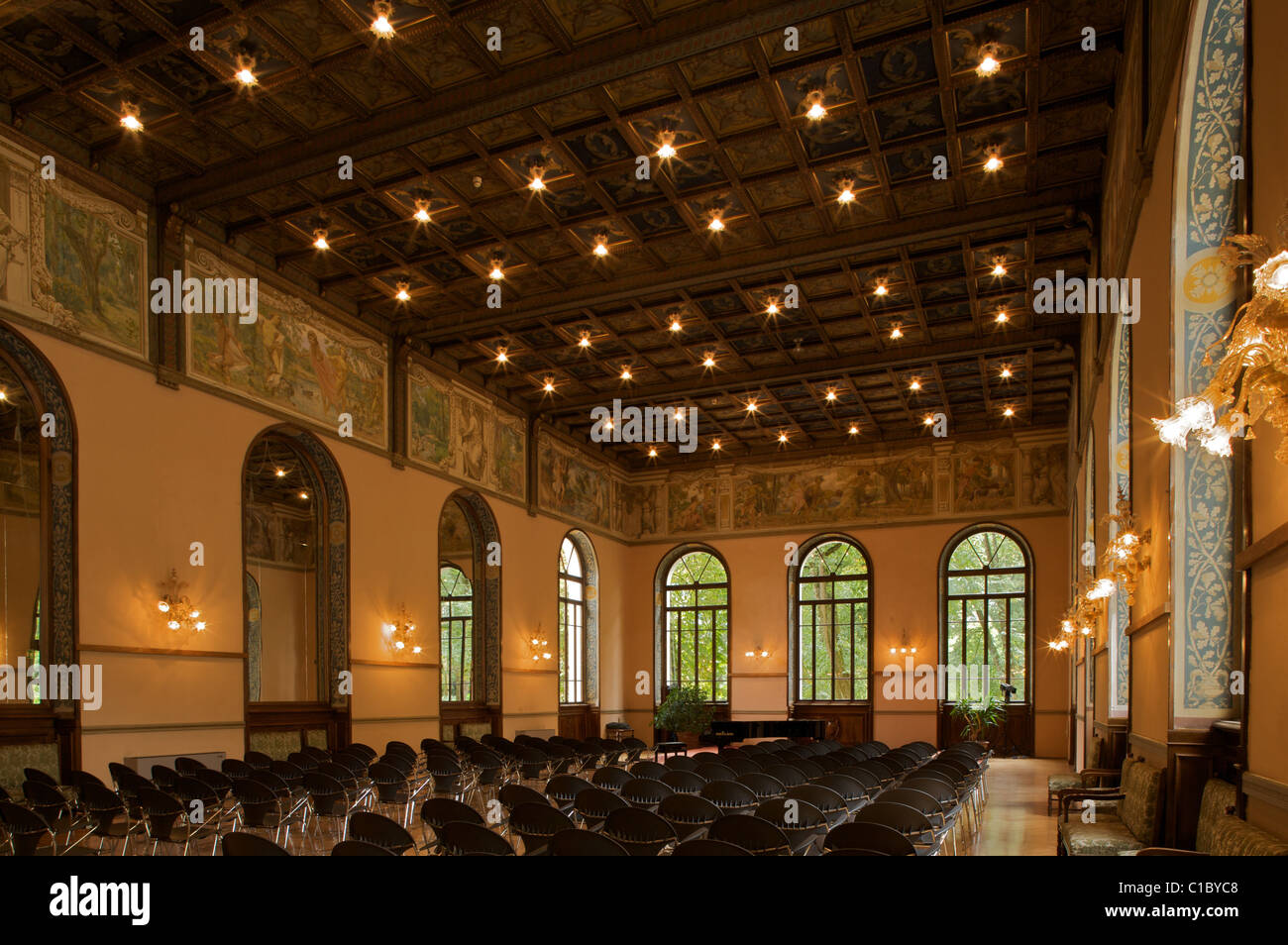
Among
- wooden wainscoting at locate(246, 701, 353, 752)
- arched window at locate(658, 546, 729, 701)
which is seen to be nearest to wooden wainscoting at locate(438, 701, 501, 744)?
wooden wainscoting at locate(246, 701, 353, 752)

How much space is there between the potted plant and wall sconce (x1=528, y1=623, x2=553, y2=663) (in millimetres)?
3891

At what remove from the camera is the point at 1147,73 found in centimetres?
824

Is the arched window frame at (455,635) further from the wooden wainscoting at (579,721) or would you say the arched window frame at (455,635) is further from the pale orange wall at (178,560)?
the pale orange wall at (178,560)

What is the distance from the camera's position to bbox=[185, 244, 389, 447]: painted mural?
14453mm

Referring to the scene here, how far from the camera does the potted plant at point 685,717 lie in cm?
2533

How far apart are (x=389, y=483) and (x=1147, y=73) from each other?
1413 cm

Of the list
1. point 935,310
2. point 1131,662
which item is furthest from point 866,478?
point 1131,662

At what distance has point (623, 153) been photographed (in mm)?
12672

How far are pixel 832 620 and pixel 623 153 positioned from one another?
57.3ft

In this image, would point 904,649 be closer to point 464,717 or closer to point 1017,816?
point 464,717

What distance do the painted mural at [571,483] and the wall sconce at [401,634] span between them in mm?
6469

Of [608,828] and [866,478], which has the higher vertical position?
[866,478]

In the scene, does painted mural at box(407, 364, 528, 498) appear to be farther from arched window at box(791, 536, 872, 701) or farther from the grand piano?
arched window at box(791, 536, 872, 701)
